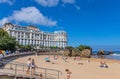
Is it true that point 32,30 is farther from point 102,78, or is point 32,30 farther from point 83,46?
point 102,78

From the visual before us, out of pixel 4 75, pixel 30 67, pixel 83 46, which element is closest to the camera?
pixel 4 75

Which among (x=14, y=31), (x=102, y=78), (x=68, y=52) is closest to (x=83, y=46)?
(x=68, y=52)

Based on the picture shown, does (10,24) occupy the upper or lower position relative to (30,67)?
upper

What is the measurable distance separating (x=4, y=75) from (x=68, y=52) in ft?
250

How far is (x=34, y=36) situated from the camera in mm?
155250

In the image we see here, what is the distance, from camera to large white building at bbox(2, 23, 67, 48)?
469 ft

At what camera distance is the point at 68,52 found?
294 feet

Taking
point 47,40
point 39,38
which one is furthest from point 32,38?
point 47,40

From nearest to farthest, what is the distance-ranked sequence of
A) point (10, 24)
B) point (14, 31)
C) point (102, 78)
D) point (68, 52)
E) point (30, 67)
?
point (30, 67), point (102, 78), point (68, 52), point (14, 31), point (10, 24)

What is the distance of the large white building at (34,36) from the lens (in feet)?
469

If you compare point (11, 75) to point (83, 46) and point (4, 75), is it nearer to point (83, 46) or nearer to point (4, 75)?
point (4, 75)

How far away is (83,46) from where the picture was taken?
129m

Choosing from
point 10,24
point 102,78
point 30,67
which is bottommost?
point 102,78

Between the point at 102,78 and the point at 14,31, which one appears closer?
the point at 102,78
